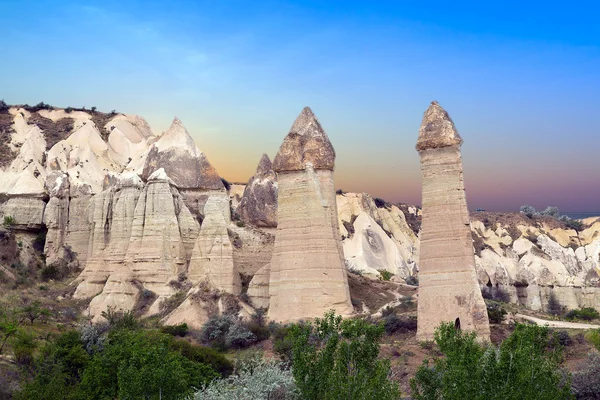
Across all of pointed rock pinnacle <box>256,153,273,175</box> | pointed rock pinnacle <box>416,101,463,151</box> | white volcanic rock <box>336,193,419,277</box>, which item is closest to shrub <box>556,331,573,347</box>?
pointed rock pinnacle <box>416,101,463,151</box>

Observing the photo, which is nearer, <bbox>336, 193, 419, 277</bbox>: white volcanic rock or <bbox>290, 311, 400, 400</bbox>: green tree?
<bbox>290, 311, 400, 400</bbox>: green tree

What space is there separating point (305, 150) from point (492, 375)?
20025mm

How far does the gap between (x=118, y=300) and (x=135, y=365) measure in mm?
18622

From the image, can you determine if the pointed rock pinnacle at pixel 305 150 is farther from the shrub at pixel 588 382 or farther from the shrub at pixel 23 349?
the shrub at pixel 588 382

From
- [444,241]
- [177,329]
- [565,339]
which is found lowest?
[565,339]

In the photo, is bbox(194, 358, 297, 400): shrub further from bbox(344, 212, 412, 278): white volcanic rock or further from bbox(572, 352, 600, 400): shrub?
bbox(344, 212, 412, 278): white volcanic rock

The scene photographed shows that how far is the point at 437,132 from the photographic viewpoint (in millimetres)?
29703

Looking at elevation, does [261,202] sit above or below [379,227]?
above

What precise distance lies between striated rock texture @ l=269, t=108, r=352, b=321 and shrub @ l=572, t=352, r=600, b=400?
11094 mm

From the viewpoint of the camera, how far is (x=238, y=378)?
2277cm

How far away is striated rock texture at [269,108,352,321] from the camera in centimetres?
3344

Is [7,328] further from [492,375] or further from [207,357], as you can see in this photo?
[492,375]

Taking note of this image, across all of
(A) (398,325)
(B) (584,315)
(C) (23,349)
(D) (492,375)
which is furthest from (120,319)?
(B) (584,315)

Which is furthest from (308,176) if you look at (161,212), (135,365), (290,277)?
(135,365)
